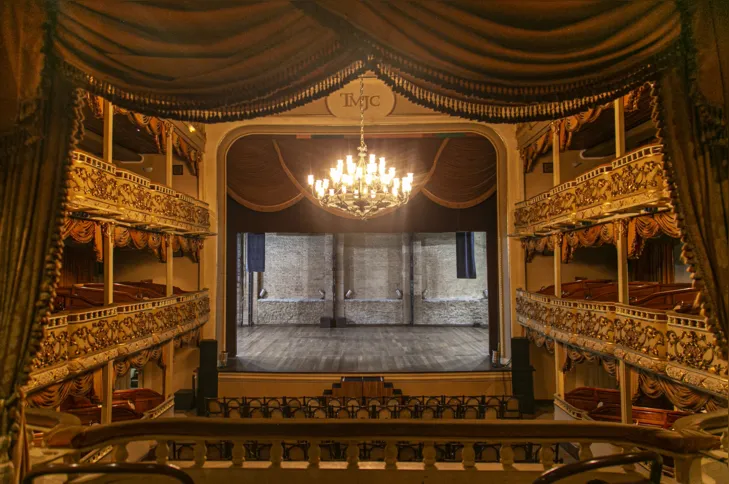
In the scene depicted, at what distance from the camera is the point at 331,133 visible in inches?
381

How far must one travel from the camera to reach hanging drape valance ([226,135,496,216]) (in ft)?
32.0

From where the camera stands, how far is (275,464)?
2.55 metres

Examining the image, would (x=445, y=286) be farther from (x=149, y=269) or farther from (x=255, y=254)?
(x=149, y=269)

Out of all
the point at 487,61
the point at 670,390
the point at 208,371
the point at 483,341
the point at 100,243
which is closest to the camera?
the point at 487,61

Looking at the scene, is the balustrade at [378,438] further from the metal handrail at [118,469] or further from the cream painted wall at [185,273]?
the cream painted wall at [185,273]

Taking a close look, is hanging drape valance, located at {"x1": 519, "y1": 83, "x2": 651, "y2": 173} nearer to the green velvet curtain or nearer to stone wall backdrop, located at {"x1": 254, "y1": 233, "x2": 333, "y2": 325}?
the green velvet curtain

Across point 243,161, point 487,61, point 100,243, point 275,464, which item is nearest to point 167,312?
point 100,243

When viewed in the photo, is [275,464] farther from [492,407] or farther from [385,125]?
[385,125]

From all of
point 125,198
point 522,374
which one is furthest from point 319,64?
point 522,374

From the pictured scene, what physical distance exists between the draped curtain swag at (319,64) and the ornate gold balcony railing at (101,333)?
230 centimetres

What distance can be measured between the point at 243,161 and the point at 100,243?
14.4ft

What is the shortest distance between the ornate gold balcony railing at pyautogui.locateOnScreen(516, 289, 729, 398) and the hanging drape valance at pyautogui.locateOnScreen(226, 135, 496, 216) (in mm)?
3369

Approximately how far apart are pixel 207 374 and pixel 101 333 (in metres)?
3.84

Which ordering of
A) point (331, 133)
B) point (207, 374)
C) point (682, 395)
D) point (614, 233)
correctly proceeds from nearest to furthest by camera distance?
point (682, 395) → point (614, 233) → point (207, 374) → point (331, 133)
